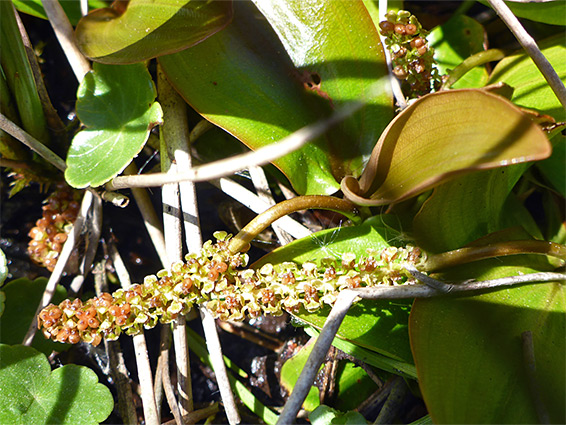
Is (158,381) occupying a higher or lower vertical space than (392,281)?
lower

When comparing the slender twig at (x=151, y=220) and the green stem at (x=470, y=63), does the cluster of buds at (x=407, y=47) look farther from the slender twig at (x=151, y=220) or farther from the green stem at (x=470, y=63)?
the slender twig at (x=151, y=220)

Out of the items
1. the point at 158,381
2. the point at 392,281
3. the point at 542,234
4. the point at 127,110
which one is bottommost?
the point at 158,381

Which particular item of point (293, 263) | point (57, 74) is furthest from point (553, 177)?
point (57, 74)

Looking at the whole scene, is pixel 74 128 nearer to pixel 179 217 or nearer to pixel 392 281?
pixel 179 217

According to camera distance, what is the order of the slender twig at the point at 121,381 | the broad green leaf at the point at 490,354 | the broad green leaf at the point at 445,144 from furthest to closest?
the slender twig at the point at 121,381 < the broad green leaf at the point at 490,354 < the broad green leaf at the point at 445,144

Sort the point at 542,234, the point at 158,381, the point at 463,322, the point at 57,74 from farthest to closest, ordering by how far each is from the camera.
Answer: the point at 57,74 < the point at 542,234 < the point at 158,381 < the point at 463,322

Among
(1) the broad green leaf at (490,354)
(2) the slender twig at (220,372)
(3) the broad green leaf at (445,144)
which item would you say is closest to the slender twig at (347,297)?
(1) the broad green leaf at (490,354)

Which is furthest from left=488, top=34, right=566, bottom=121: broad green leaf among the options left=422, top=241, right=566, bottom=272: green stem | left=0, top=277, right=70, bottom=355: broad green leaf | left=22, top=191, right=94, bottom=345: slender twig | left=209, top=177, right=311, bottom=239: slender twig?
left=0, top=277, right=70, bottom=355: broad green leaf
